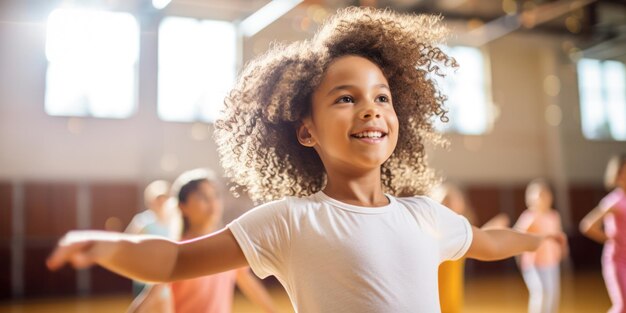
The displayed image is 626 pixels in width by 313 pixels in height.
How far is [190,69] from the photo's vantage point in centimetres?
1195

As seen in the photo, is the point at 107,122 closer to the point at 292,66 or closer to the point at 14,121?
the point at 14,121

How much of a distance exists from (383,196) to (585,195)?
14799 mm

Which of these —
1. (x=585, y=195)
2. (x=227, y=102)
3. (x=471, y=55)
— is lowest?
(x=585, y=195)

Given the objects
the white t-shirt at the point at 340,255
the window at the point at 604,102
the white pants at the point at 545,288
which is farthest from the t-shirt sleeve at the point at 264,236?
the window at the point at 604,102

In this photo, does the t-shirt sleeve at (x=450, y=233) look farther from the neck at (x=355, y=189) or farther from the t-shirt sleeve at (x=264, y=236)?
the t-shirt sleeve at (x=264, y=236)

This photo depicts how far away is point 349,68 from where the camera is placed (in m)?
1.61

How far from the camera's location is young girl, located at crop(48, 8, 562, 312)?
4.61 feet

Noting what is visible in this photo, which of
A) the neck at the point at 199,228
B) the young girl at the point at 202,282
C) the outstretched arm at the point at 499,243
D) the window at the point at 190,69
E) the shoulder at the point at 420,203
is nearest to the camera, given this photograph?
the shoulder at the point at 420,203

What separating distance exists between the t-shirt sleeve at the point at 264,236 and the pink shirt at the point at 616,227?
3241mm

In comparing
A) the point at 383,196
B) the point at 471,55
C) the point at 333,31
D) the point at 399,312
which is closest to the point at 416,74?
the point at 333,31

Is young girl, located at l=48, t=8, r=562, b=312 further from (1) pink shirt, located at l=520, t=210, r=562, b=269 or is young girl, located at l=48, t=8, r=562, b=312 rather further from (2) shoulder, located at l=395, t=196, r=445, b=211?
(1) pink shirt, located at l=520, t=210, r=562, b=269

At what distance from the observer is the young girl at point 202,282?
308cm

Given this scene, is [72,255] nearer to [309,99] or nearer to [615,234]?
[309,99]

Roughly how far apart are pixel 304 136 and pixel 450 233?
0.48 metres
